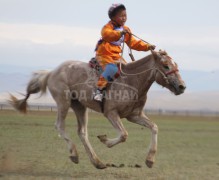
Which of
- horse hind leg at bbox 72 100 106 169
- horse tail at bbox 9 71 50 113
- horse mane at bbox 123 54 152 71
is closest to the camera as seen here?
horse mane at bbox 123 54 152 71

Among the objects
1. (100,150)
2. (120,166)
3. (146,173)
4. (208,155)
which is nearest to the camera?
(146,173)

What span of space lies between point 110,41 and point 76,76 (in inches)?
55.2

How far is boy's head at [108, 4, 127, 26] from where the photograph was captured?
11.2 m

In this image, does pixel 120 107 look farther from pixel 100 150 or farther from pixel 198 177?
pixel 100 150

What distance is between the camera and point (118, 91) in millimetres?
11203

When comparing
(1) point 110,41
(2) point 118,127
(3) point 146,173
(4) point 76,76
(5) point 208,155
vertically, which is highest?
(1) point 110,41

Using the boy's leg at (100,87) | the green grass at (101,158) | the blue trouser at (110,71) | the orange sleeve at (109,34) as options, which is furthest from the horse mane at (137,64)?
the green grass at (101,158)

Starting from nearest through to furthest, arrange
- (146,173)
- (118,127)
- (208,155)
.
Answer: (118,127), (146,173), (208,155)

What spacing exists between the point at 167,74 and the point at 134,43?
117 centimetres

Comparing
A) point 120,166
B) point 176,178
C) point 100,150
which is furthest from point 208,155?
point 176,178

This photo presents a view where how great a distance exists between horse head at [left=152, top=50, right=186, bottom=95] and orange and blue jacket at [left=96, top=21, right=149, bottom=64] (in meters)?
0.53

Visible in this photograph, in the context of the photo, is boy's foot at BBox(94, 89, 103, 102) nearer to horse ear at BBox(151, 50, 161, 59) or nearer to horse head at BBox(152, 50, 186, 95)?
horse head at BBox(152, 50, 186, 95)

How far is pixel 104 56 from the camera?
11.4 meters

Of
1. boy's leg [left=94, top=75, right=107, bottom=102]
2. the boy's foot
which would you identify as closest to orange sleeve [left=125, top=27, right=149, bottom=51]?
boy's leg [left=94, top=75, right=107, bottom=102]
